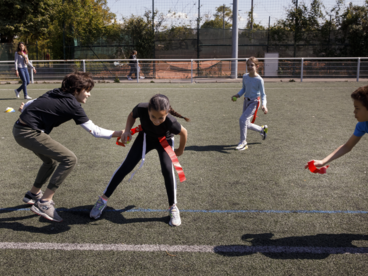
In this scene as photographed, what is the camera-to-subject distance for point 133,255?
3.07 metres

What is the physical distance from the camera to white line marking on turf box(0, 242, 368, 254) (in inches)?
123

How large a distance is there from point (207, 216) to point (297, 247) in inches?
40.0

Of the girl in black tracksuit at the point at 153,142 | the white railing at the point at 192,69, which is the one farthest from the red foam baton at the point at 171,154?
the white railing at the point at 192,69

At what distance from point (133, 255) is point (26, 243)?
1055 mm

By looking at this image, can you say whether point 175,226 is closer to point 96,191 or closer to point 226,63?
point 96,191

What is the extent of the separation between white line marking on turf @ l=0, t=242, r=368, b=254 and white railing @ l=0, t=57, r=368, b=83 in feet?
59.9

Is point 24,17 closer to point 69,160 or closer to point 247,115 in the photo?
point 247,115

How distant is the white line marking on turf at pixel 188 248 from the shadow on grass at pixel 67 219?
0.29 m

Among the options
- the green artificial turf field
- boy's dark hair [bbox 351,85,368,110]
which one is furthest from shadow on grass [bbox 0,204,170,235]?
boy's dark hair [bbox 351,85,368,110]

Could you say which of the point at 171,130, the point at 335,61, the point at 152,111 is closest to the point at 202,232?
the point at 171,130

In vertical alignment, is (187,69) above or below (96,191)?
above

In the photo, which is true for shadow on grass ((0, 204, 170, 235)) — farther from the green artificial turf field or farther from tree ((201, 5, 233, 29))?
tree ((201, 5, 233, 29))

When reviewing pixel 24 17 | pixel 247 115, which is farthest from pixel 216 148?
pixel 24 17

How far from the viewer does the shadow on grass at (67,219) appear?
11.7 feet
